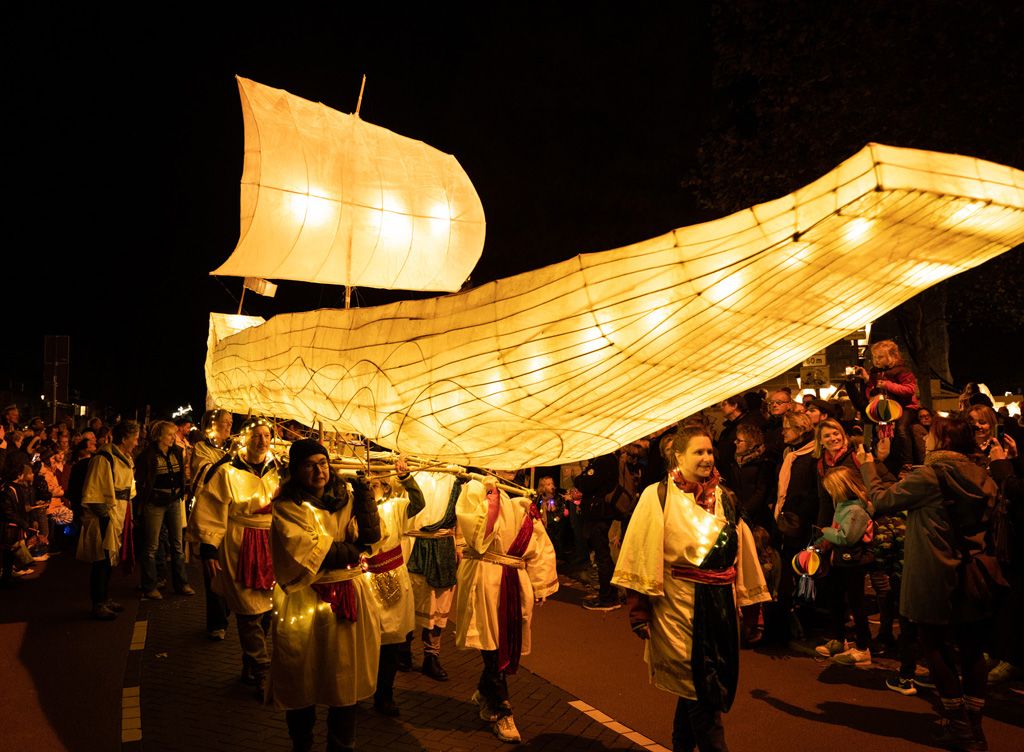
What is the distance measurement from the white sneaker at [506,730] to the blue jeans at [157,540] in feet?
17.9

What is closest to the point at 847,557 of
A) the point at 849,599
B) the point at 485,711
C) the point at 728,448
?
the point at 849,599

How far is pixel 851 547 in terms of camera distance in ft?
20.6

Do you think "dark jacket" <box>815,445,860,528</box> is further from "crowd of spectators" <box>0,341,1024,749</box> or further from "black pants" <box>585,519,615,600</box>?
"black pants" <box>585,519,615,600</box>

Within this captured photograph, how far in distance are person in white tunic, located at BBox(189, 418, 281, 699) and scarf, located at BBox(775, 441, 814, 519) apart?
4053 millimetres

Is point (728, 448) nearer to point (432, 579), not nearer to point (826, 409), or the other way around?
point (826, 409)

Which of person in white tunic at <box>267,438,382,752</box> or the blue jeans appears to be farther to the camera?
the blue jeans

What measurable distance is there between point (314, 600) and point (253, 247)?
4708mm

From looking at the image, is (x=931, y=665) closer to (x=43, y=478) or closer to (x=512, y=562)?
(x=512, y=562)

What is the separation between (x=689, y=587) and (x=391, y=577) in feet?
6.72

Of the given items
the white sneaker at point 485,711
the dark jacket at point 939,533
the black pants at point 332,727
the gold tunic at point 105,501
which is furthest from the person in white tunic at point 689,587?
the gold tunic at point 105,501

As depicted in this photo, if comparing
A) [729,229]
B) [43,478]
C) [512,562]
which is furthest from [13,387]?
[729,229]

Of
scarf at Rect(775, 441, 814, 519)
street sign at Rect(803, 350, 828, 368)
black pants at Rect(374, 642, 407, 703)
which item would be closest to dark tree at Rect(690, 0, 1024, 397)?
street sign at Rect(803, 350, 828, 368)

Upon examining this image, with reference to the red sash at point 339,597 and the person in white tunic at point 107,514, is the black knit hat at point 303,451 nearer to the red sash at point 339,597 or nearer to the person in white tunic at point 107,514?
the red sash at point 339,597

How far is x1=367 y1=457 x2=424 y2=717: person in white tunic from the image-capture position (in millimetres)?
5164
